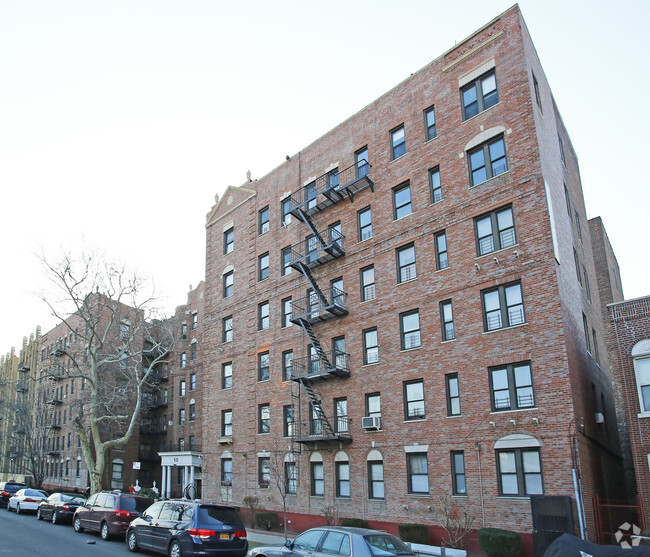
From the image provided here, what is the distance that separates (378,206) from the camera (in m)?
26.1

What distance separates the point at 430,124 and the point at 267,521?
766 inches

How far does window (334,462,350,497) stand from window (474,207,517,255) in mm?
10856

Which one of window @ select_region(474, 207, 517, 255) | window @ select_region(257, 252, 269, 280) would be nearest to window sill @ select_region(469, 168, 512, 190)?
window @ select_region(474, 207, 517, 255)

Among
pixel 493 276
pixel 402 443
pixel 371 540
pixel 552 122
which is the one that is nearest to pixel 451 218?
pixel 493 276

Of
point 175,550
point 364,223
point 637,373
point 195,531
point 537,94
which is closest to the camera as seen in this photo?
point 195,531

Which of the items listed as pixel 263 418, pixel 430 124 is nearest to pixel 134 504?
pixel 263 418

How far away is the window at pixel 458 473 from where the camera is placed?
20.3 m

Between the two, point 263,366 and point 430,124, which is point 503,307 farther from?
point 263,366

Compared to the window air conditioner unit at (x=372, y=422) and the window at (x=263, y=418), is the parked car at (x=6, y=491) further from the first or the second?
the window air conditioner unit at (x=372, y=422)

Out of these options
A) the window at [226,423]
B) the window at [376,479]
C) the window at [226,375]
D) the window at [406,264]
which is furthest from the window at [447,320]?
the window at [226,423]

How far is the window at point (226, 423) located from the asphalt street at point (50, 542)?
29.7 feet

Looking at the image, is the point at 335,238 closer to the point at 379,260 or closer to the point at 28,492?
the point at 379,260

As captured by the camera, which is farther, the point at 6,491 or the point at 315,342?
the point at 6,491

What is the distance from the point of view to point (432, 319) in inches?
888
